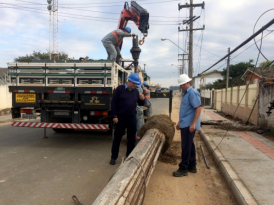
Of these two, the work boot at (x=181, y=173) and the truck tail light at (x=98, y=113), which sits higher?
the truck tail light at (x=98, y=113)

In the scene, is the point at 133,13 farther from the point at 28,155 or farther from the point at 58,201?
the point at 58,201

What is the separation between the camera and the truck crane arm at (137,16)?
931 centimetres

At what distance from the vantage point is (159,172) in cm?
498

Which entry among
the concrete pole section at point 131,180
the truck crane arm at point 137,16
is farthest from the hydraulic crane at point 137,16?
the concrete pole section at point 131,180

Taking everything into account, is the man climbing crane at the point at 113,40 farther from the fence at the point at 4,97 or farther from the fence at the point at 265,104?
the fence at the point at 4,97

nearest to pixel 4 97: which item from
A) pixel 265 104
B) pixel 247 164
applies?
pixel 265 104

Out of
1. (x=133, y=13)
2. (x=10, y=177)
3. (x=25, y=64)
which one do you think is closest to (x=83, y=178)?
(x=10, y=177)

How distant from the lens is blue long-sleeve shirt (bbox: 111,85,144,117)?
5.20 metres

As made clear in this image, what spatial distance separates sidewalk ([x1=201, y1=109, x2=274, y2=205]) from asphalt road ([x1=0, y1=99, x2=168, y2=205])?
2254 mm

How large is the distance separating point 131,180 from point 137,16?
7718mm

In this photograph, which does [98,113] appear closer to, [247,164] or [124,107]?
[124,107]

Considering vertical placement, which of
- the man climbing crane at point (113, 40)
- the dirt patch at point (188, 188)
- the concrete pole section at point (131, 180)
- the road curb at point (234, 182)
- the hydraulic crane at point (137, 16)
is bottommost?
the dirt patch at point (188, 188)

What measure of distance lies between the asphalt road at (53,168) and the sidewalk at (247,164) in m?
2.25

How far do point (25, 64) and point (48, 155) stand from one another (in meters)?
2.58
